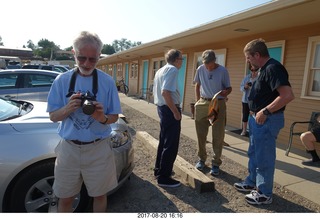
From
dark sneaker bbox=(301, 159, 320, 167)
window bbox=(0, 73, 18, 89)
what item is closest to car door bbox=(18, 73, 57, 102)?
window bbox=(0, 73, 18, 89)

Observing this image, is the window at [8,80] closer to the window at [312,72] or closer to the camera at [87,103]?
the camera at [87,103]

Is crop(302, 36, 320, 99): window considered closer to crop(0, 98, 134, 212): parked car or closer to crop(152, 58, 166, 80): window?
crop(0, 98, 134, 212): parked car

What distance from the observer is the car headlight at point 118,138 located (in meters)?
2.93

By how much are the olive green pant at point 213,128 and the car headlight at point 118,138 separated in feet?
4.64

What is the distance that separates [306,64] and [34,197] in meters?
5.71

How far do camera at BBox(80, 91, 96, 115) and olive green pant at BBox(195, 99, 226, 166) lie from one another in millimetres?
2550

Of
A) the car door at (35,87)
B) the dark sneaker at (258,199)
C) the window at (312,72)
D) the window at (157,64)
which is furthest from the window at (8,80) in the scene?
the window at (157,64)

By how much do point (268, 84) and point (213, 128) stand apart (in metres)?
1.37

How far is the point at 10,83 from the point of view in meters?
6.92

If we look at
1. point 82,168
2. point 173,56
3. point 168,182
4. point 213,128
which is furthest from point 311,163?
point 82,168

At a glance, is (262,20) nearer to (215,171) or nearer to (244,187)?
(215,171)

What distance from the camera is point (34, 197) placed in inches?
102

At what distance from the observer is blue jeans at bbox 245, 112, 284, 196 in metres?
3.00

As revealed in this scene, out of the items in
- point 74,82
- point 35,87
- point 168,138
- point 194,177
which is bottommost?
point 194,177
